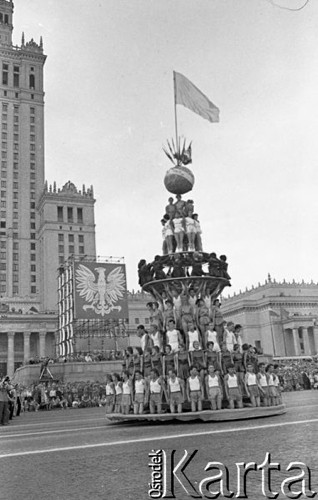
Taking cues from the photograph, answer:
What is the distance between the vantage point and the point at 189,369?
1688 cm

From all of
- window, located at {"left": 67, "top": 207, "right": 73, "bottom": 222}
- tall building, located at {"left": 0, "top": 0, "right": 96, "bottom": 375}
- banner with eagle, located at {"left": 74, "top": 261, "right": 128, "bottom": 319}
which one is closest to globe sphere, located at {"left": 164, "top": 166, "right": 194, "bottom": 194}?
banner with eagle, located at {"left": 74, "top": 261, "right": 128, "bottom": 319}

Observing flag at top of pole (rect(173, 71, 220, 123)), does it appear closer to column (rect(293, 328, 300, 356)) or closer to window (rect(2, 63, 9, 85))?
column (rect(293, 328, 300, 356))

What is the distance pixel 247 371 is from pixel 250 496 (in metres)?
11.6

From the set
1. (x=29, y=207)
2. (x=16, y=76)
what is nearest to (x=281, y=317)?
(x=29, y=207)

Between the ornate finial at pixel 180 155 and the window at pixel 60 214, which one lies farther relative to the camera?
the window at pixel 60 214

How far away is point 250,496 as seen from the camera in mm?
5703

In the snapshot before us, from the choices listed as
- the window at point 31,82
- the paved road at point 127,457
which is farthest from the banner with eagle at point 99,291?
the window at point 31,82

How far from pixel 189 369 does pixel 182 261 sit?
14.8ft

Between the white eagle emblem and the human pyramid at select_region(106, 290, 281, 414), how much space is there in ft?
141

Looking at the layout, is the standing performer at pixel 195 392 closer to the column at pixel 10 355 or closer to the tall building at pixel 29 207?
the column at pixel 10 355

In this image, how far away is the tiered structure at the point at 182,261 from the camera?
64.6ft

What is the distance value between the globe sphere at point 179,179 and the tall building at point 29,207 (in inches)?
3270

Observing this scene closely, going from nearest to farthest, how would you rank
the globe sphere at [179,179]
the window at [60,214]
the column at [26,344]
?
the globe sphere at [179,179]
the column at [26,344]
the window at [60,214]

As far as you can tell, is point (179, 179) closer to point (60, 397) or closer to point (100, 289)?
point (60, 397)
